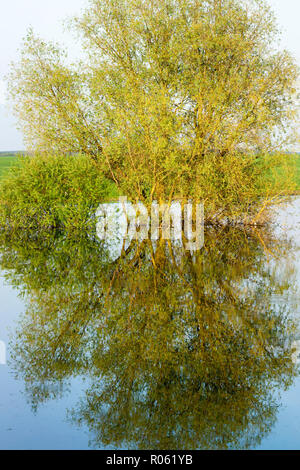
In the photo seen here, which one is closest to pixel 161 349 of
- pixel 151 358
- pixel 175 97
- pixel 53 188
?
pixel 151 358

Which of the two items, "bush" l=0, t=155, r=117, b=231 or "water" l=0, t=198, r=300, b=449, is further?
"bush" l=0, t=155, r=117, b=231

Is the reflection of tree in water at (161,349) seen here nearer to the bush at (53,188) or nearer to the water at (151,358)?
the water at (151,358)

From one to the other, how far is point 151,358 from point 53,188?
17.3m

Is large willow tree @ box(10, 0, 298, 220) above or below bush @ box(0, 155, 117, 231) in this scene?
above

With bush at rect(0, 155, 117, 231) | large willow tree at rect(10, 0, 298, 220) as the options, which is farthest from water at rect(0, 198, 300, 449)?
bush at rect(0, 155, 117, 231)

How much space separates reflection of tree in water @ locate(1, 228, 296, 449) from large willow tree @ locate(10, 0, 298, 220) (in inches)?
306

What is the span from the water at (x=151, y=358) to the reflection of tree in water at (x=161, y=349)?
2 centimetres

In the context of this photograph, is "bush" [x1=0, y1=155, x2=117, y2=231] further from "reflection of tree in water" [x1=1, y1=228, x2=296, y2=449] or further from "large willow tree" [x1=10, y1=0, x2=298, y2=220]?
"reflection of tree in water" [x1=1, y1=228, x2=296, y2=449]

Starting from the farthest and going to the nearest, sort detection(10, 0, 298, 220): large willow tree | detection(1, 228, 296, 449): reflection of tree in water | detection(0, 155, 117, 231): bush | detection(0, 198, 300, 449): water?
detection(0, 155, 117, 231): bush < detection(10, 0, 298, 220): large willow tree < detection(1, 228, 296, 449): reflection of tree in water < detection(0, 198, 300, 449): water

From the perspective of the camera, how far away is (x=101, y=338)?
7.90 meters

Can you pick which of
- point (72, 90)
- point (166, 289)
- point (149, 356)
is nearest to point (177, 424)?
point (149, 356)

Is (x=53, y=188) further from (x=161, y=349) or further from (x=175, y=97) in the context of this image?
(x=161, y=349)

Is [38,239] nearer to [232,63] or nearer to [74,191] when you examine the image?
[74,191]

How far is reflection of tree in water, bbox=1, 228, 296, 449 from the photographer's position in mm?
5273
